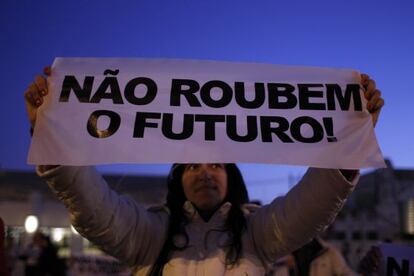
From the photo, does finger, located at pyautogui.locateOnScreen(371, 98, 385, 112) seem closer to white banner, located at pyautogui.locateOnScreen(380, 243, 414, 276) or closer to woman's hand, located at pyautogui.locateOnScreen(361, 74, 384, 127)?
woman's hand, located at pyautogui.locateOnScreen(361, 74, 384, 127)

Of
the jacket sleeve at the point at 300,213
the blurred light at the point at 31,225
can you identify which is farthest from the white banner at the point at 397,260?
the blurred light at the point at 31,225

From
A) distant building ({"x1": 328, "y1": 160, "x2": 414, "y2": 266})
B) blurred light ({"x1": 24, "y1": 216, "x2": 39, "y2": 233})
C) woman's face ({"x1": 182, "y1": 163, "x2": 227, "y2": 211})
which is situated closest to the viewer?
woman's face ({"x1": 182, "y1": 163, "x2": 227, "y2": 211})

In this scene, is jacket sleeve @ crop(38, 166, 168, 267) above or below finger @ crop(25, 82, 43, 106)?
below

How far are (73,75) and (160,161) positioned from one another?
78 cm

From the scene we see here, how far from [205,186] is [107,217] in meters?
0.64

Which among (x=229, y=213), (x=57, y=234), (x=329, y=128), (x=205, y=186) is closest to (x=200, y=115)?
(x=205, y=186)

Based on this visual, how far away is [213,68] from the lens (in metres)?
2.41

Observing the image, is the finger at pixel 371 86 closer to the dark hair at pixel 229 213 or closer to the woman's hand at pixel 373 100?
the woman's hand at pixel 373 100

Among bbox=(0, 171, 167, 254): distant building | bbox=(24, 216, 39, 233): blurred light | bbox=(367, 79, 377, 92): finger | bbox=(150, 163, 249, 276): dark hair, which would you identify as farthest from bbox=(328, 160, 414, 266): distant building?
bbox=(367, 79, 377, 92): finger

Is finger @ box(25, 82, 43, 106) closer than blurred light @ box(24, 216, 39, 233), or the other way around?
finger @ box(25, 82, 43, 106)

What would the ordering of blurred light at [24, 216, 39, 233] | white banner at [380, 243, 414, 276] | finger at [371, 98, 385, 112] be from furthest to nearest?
blurred light at [24, 216, 39, 233]
white banner at [380, 243, 414, 276]
finger at [371, 98, 385, 112]

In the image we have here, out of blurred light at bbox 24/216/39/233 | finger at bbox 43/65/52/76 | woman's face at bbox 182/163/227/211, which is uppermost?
blurred light at bbox 24/216/39/233

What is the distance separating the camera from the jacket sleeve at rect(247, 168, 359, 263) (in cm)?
199

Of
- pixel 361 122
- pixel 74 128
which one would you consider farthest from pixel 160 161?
pixel 361 122
